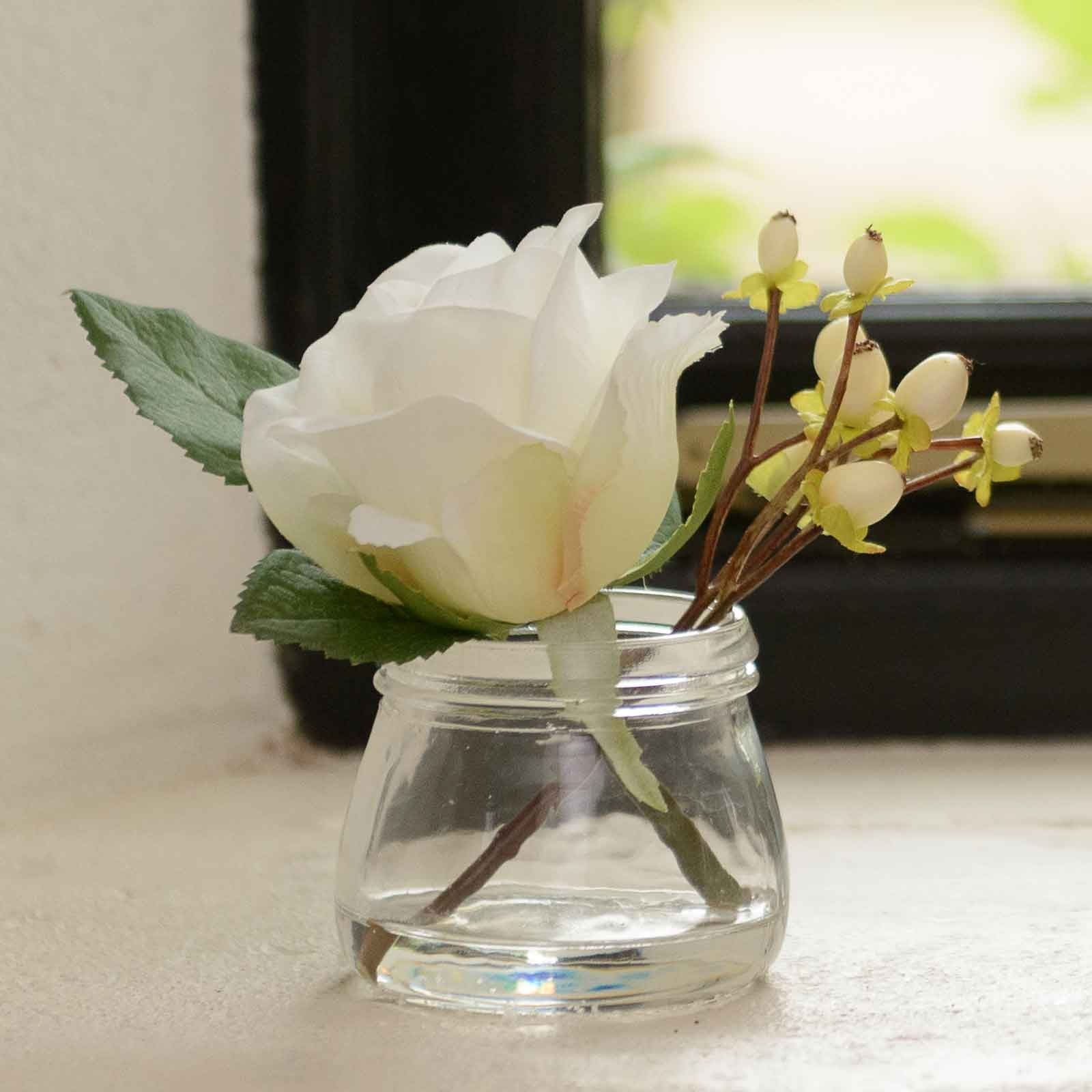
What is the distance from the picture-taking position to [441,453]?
0.38 meters

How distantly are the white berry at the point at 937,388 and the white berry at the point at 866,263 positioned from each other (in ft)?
0.08

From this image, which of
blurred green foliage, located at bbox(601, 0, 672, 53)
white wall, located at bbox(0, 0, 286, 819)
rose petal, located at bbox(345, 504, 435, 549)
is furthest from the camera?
blurred green foliage, located at bbox(601, 0, 672, 53)

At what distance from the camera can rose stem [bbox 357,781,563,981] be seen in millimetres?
416

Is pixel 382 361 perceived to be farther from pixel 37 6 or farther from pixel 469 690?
pixel 37 6

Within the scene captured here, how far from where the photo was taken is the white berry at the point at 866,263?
41cm

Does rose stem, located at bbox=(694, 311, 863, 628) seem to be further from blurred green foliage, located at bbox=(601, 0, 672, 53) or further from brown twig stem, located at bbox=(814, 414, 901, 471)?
blurred green foliage, located at bbox=(601, 0, 672, 53)

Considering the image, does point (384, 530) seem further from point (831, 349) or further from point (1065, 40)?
point (1065, 40)

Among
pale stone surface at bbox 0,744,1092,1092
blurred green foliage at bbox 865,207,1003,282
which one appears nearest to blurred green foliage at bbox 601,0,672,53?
blurred green foliage at bbox 865,207,1003,282

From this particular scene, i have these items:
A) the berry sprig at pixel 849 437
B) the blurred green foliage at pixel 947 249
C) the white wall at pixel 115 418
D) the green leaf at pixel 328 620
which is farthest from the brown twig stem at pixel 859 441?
the blurred green foliage at pixel 947 249

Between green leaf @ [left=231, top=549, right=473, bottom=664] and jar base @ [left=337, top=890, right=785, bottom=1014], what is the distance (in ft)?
0.24

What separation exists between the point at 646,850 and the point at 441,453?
12 cm

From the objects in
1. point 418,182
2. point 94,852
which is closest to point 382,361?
point 94,852

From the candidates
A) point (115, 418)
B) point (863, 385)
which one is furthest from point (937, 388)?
point (115, 418)

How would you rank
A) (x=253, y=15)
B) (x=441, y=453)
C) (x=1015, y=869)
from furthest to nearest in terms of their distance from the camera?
(x=253, y=15), (x=1015, y=869), (x=441, y=453)
